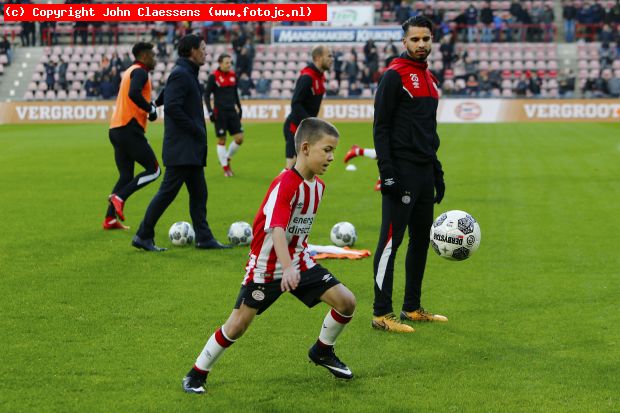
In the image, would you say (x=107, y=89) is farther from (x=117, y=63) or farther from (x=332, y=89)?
(x=332, y=89)

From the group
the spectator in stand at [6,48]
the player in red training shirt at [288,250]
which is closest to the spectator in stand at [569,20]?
the spectator in stand at [6,48]

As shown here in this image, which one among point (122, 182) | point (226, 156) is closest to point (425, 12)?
point (226, 156)

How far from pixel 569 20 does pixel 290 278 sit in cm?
3896

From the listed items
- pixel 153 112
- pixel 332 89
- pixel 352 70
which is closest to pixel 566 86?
pixel 352 70

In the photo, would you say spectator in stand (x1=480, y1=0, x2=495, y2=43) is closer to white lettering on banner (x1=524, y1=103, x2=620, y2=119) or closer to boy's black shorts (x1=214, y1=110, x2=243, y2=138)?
white lettering on banner (x1=524, y1=103, x2=620, y2=119)

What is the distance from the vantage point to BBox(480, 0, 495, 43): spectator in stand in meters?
39.9

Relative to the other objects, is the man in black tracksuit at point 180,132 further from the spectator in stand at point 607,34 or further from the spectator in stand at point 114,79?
the spectator in stand at point 607,34

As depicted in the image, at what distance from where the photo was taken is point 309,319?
698cm

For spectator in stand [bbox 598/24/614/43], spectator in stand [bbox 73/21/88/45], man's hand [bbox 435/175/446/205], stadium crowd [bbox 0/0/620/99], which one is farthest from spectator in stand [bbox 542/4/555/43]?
man's hand [bbox 435/175/446/205]

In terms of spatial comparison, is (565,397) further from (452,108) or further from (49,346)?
(452,108)

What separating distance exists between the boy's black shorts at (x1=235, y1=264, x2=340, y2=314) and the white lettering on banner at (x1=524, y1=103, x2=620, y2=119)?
30470 millimetres

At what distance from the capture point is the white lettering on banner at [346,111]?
3488 centimetres

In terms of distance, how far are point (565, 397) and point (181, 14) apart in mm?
37561

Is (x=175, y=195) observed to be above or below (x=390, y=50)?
below
